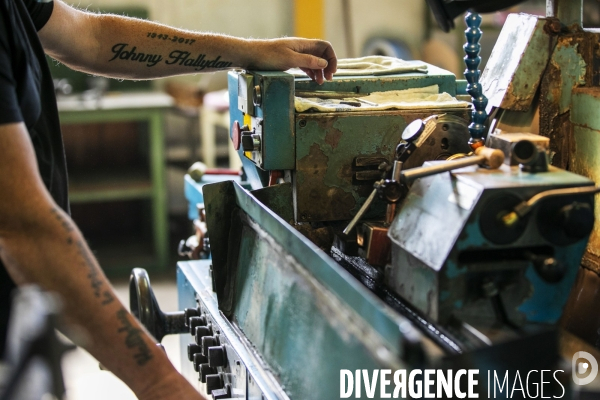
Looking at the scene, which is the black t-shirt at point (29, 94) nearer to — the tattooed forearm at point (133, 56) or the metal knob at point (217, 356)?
the tattooed forearm at point (133, 56)

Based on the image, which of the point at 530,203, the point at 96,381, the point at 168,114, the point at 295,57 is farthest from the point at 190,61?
the point at 168,114

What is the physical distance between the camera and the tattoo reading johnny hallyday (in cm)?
170

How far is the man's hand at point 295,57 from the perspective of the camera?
1602 mm

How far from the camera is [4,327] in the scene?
4.24ft

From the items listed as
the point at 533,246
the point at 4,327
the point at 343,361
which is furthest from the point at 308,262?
the point at 4,327

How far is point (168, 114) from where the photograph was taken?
4.62 metres

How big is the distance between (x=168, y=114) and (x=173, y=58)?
9.63 feet

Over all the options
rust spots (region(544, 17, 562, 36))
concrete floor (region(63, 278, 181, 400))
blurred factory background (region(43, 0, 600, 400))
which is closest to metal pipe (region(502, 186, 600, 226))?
rust spots (region(544, 17, 562, 36))

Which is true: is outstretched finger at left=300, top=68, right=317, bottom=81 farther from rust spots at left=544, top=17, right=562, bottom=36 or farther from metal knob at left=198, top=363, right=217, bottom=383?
metal knob at left=198, top=363, right=217, bottom=383

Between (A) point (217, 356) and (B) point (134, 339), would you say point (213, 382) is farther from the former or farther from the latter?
(B) point (134, 339)

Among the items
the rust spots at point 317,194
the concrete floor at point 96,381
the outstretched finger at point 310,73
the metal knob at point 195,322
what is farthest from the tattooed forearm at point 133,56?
the concrete floor at point 96,381

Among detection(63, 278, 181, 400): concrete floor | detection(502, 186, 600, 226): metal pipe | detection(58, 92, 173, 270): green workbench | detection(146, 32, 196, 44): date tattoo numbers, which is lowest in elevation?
detection(63, 278, 181, 400): concrete floor

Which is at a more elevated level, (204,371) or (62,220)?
(62,220)

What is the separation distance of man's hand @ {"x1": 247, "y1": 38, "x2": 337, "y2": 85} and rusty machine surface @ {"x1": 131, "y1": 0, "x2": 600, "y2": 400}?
4 cm
